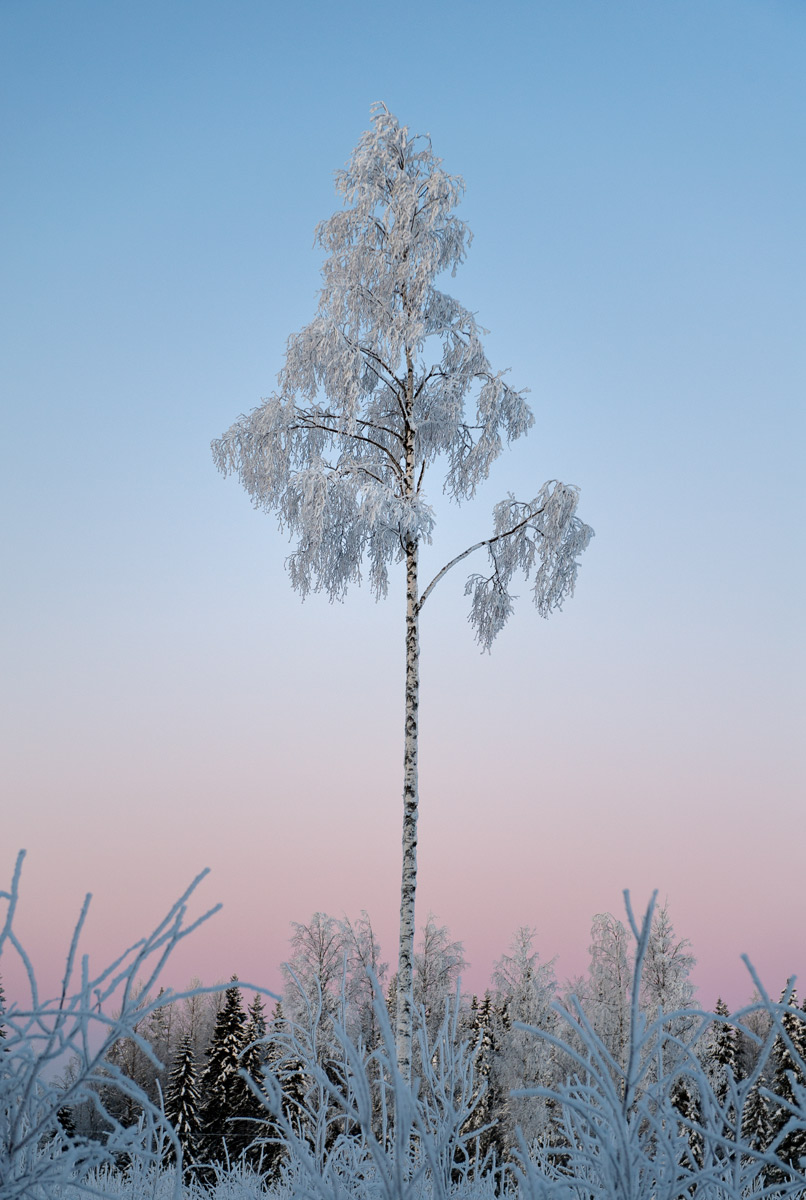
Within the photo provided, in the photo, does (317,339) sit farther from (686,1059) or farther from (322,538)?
(686,1059)

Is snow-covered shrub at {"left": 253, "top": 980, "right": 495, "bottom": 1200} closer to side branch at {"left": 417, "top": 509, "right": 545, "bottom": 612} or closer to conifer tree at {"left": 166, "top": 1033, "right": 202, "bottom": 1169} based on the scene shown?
side branch at {"left": 417, "top": 509, "right": 545, "bottom": 612}

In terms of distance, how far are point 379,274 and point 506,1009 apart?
16819 millimetres

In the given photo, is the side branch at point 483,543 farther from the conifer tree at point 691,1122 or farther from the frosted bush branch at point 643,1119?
the frosted bush branch at point 643,1119

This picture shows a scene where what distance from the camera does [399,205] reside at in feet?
38.9

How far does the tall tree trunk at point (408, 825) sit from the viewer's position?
920cm

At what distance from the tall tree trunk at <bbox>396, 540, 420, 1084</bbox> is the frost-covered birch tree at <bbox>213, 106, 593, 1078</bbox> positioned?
69 cm

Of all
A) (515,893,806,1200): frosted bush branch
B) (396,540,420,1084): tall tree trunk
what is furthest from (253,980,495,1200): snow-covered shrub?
(396,540,420,1084): tall tree trunk

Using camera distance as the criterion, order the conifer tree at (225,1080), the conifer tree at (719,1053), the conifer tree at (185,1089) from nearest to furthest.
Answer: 1. the conifer tree at (719,1053)
2. the conifer tree at (185,1089)
3. the conifer tree at (225,1080)

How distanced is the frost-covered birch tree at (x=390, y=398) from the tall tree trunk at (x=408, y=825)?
689 millimetres

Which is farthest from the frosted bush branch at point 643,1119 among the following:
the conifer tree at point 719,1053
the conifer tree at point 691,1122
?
the conifer tree at point 719,1053

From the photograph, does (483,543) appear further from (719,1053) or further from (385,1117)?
(719,1053)

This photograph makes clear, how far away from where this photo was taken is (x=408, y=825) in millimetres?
9742

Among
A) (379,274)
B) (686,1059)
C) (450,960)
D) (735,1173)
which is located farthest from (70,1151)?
(450,960)

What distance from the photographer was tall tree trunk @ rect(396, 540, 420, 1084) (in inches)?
362
